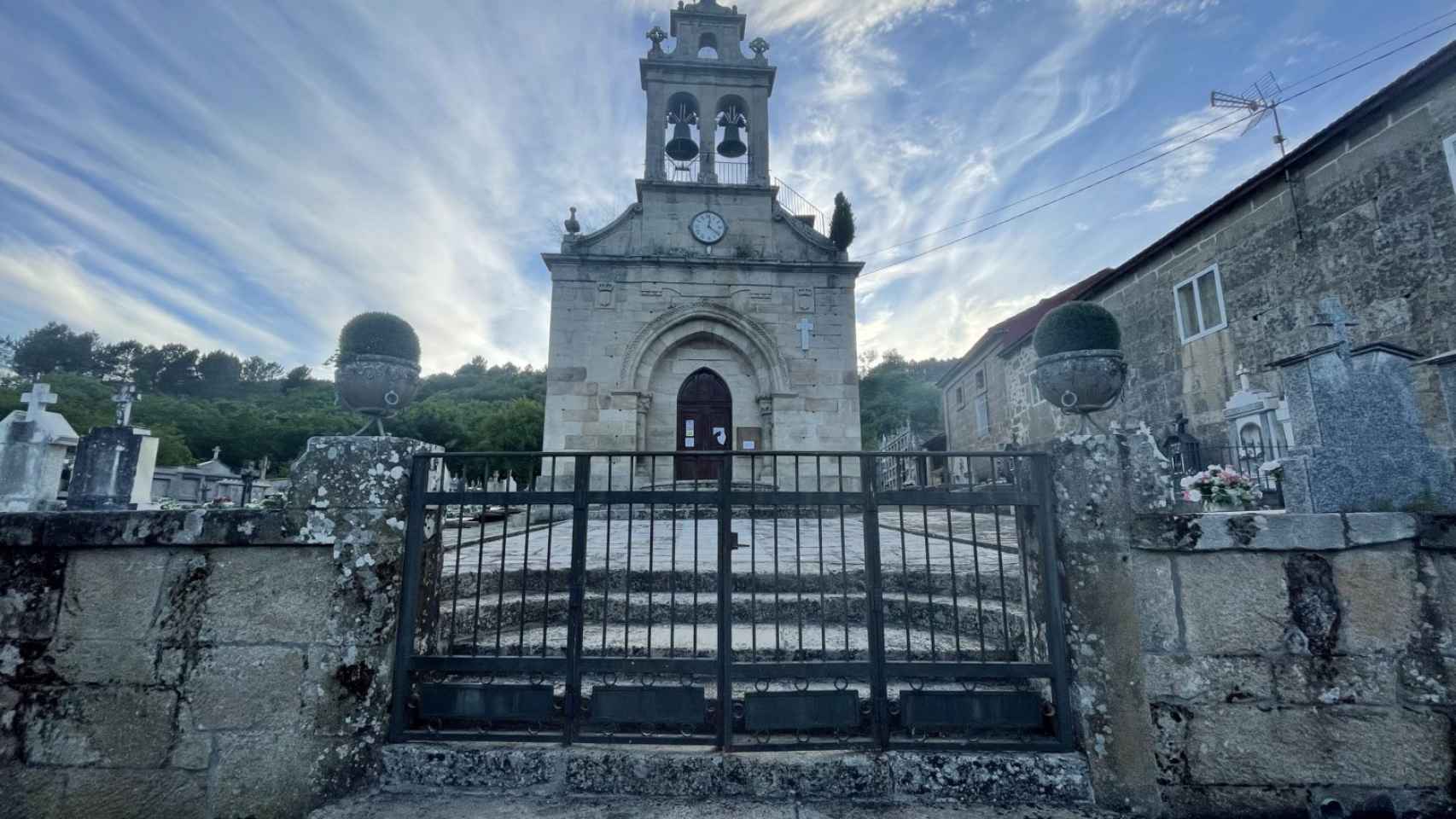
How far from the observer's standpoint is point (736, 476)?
38.2ft

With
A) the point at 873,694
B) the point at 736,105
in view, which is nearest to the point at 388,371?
the point at 873,694

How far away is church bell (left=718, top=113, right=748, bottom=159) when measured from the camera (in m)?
12.9

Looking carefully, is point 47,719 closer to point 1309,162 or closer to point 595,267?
point 595,267

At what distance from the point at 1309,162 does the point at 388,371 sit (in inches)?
521

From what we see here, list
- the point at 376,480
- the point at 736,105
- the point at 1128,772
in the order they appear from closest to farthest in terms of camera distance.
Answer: the point at 1128,772 < the point at 376,480 < the point at 736,105

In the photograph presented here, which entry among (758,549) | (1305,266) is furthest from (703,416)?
(1305,266)

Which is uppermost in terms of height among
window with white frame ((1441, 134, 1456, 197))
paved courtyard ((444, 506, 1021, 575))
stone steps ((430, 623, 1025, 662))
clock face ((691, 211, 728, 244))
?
clock face ((691, 211, 728, 244))

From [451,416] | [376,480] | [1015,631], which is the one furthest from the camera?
[451,416]

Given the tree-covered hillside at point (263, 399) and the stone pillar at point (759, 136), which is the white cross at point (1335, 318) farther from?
the tree-covered hillside at point (263, 399)

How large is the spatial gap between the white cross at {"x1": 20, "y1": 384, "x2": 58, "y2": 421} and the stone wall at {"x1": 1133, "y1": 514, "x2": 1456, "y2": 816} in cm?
1329

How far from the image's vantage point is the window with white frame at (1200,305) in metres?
11.1

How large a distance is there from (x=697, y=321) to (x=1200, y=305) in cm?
1034

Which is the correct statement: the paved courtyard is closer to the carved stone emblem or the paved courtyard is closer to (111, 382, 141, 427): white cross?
the carved stone emblem

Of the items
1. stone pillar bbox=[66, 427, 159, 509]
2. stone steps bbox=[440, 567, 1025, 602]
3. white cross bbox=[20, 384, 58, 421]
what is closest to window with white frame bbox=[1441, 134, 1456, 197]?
stone steps bbox=[440, 567, 1025, 602]
